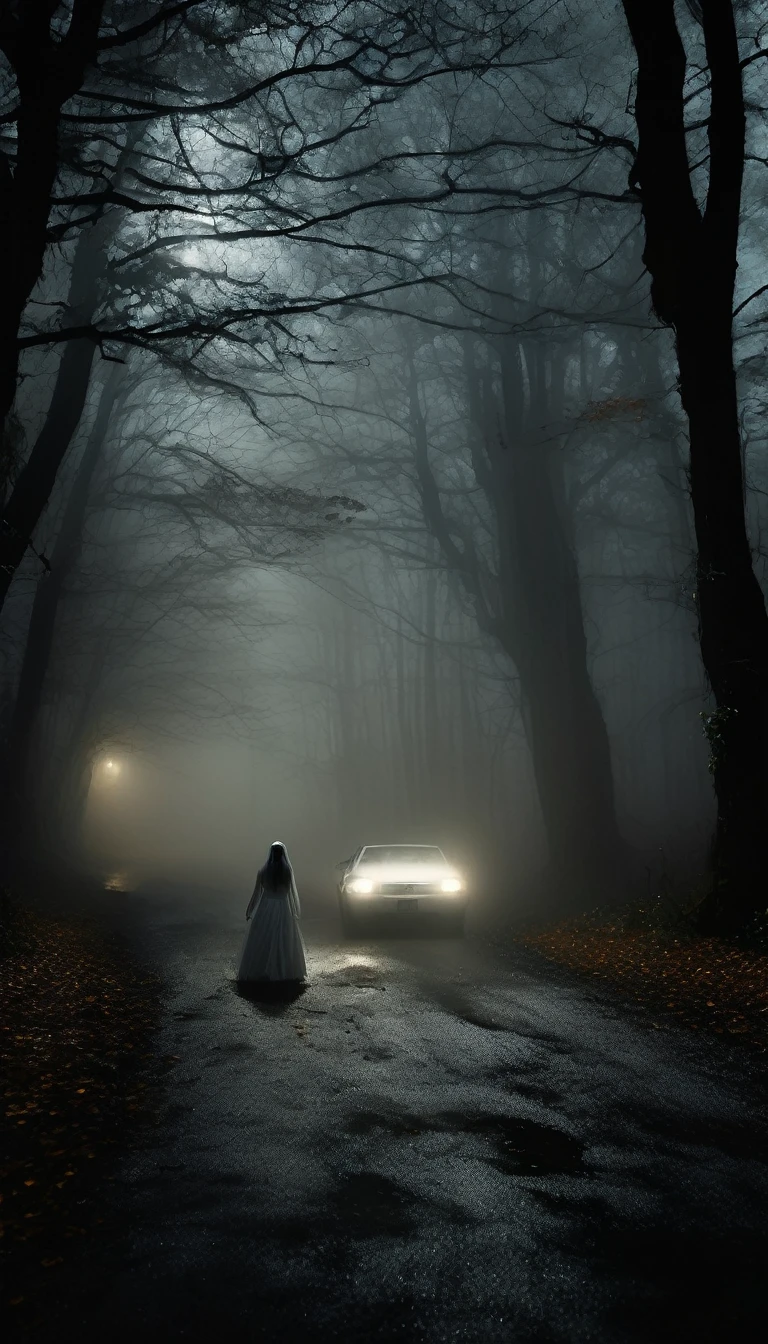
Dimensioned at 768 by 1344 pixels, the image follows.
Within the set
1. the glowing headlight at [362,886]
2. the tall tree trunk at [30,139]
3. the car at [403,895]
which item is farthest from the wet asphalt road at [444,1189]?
the tall tree trunk at [30,139]

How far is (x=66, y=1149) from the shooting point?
484cm

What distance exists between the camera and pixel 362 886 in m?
13.6

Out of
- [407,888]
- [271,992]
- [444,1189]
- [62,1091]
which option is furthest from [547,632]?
[444,1189]

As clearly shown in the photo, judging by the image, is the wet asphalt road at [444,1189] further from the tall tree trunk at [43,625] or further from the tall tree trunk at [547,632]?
the tall tree trunk at [43,625]

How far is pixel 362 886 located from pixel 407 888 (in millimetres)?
664

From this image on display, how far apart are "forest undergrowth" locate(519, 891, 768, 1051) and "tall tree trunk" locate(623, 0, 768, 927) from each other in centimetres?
60

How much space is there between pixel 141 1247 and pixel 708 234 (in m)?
11.2

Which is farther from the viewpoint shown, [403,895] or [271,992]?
[403,895]

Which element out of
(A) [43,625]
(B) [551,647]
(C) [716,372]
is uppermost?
(A) [43,625]

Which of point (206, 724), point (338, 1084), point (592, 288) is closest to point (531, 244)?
point (592, 288)

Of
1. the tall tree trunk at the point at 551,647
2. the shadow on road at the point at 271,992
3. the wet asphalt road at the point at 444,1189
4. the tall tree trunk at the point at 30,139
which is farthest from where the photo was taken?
the tall tree trunk at the point at 551,647

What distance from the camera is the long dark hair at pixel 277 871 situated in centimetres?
1029

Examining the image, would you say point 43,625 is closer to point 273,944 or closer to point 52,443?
point 52,443

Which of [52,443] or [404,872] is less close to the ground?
[52,443]
